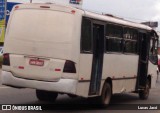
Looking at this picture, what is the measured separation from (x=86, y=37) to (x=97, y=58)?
1.16 metres

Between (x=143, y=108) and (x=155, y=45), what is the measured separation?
4964 mm

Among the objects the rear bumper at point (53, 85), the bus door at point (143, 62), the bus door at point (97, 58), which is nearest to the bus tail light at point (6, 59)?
the rear bumper at point (53, 85)

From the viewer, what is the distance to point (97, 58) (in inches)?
622

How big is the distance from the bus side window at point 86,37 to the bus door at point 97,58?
43cm

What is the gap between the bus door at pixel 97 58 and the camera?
15508 millimetres

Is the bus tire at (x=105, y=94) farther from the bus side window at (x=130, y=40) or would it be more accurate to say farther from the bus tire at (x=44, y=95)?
the bus side window at (x=130, y=40)

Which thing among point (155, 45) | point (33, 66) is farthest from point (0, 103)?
point (155, 45)

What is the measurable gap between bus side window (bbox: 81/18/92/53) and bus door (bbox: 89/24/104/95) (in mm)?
432

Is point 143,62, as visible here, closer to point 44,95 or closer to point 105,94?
point 105,94

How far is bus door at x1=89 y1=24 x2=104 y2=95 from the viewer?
50.9 feet

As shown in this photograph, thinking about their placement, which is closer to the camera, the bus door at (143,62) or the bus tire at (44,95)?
the bus tire at (44,95)

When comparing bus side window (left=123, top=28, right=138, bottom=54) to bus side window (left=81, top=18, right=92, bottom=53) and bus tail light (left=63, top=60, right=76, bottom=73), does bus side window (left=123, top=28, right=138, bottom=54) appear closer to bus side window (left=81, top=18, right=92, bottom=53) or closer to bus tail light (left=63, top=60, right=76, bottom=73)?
bus side window (left=81, top=18, right=92, bottom=53)

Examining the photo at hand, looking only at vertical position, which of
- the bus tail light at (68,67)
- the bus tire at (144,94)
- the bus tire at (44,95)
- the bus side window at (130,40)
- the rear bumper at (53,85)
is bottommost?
the bus tire at (144,94)

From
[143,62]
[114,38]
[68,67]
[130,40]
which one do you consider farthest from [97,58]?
[143,62]
